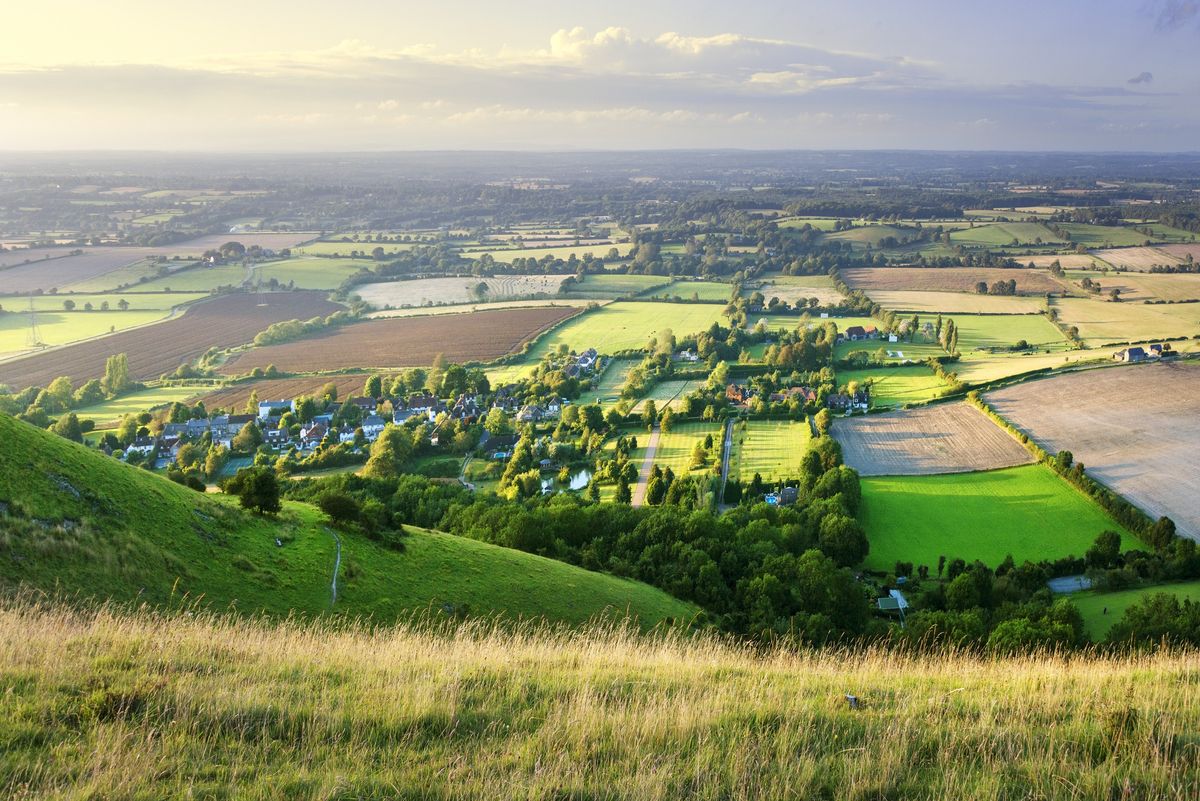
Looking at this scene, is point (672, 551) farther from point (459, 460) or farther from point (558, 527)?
point (459, 460)

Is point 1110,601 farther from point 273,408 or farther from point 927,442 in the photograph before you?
point 273,408

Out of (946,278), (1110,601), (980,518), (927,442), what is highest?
(946,278)

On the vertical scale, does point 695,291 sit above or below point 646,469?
above

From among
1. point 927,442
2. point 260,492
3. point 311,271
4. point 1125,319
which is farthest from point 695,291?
point 260,492

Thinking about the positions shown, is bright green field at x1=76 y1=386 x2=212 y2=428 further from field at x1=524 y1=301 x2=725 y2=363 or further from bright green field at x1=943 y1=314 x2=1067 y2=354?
bright green field at x1=943 y1=314 x2=1067 y2=354

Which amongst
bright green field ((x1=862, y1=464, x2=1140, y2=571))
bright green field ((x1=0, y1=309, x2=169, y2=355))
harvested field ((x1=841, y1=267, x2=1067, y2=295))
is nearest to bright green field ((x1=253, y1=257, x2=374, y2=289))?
bright green field ((x1=0, y1=309, x2=169, y2=355))

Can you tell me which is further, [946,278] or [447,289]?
[946,278]
